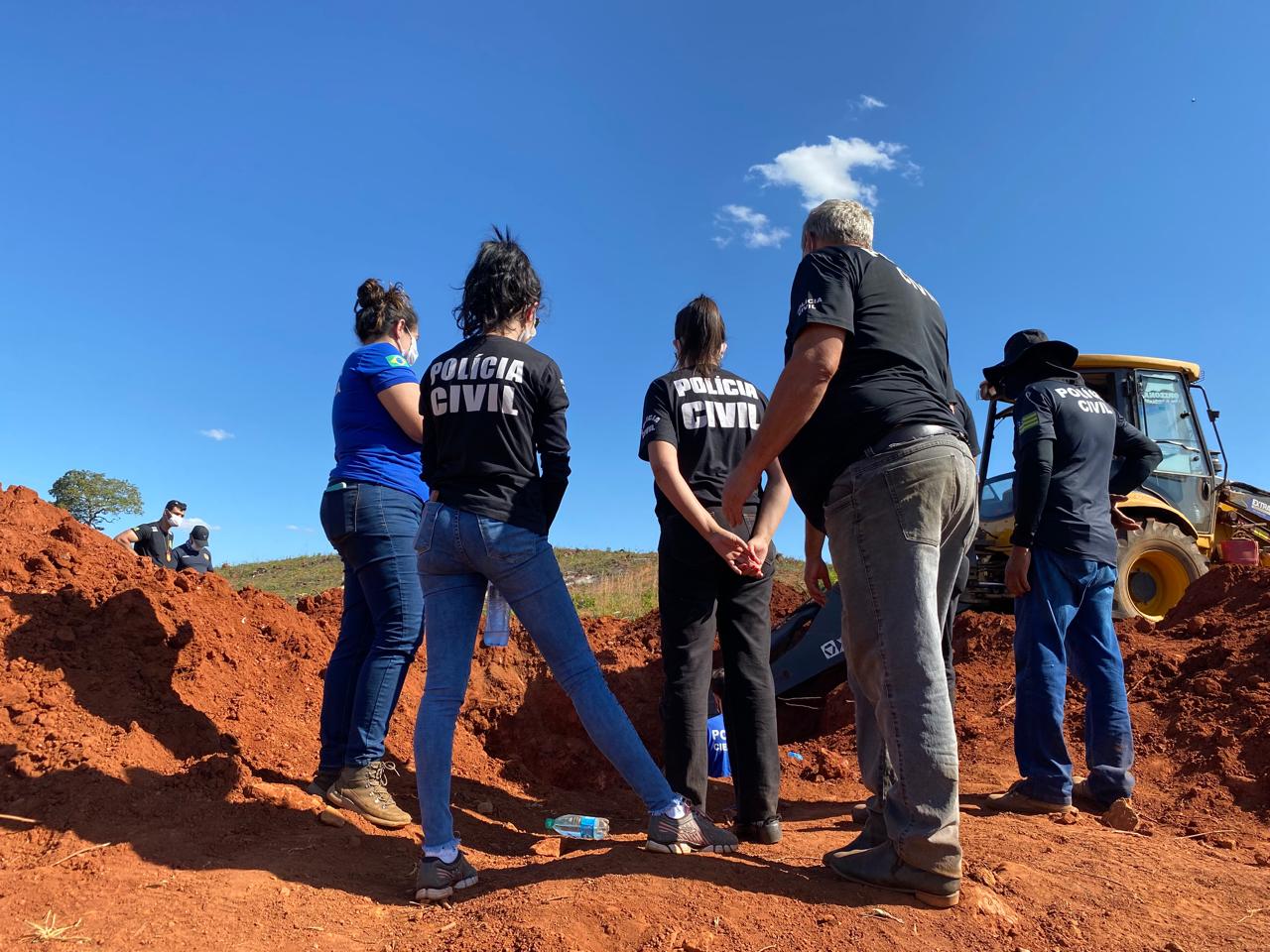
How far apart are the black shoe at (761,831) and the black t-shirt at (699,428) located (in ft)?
4.01

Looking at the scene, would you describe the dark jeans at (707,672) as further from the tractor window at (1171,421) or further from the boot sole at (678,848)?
the tractor window at (1171,421)

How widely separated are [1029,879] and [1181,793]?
87.9 inches

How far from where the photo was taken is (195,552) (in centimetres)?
1041

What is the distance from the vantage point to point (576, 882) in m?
2.50

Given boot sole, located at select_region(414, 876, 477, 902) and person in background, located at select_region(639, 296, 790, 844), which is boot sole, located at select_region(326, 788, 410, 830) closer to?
boot sole, located at select_region(414, 876, 477, 902)

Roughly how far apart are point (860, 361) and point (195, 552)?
32.9 feet

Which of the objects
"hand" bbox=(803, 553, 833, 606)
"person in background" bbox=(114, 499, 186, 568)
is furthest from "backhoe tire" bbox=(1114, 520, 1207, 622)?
"person in background" bbox=(114, 499, 186, 568)

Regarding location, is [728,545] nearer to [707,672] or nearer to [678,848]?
[707,672]

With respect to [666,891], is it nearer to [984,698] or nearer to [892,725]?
[892,725]

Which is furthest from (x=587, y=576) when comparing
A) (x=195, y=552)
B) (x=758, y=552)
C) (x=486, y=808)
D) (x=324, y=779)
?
(x=758, y=552)

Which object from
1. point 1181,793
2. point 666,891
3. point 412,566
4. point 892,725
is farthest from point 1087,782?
point 412,566

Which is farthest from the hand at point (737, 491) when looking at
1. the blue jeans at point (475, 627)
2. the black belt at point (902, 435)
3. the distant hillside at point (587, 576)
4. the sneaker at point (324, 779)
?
the distant hillside at point (587, 576)

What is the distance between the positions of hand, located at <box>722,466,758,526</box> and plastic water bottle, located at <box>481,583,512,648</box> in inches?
35.8

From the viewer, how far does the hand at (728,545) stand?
3084mm
